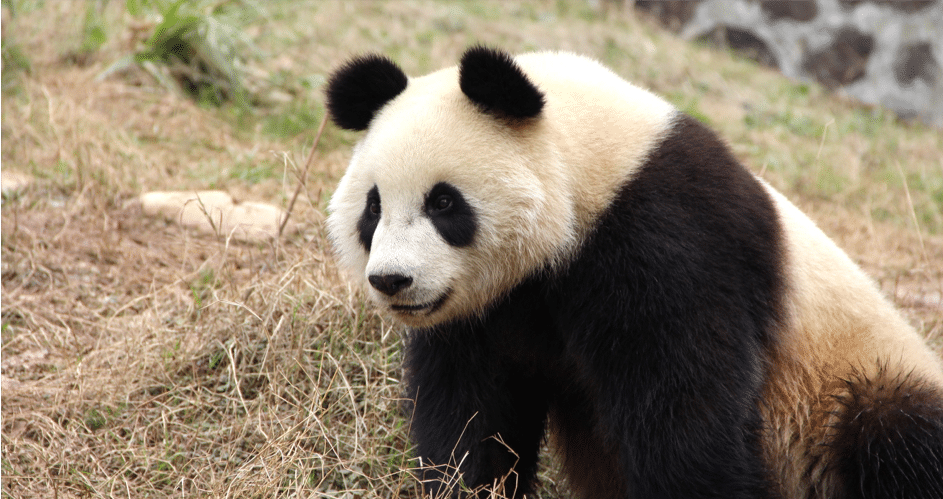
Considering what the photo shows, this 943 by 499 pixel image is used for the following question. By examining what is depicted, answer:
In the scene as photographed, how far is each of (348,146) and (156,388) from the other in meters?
2.80

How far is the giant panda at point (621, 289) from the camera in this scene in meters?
2.74

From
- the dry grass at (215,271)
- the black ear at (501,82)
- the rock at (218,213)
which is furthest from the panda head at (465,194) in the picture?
the rock at (218,213)

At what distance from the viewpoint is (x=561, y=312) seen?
2.95 meters

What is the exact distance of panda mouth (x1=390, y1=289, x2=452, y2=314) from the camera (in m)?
2.81

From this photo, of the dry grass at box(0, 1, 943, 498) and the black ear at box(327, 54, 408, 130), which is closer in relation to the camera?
the black ear at box(327, 54, 408, 130)

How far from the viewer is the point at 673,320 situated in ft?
8.87

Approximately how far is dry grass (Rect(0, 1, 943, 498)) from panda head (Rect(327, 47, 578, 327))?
806 millimetres

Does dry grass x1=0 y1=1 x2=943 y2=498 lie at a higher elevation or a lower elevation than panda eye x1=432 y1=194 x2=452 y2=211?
lower

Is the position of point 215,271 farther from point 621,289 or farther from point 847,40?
point 847,40

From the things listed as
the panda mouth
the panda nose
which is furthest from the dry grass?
the panda nose

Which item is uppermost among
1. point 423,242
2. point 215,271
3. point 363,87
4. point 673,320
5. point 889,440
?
point 363,87

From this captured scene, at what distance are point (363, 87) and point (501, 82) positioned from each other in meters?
0.59

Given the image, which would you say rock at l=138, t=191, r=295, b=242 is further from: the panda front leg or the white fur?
the white fur

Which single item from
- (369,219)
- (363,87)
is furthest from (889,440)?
(363,87)
